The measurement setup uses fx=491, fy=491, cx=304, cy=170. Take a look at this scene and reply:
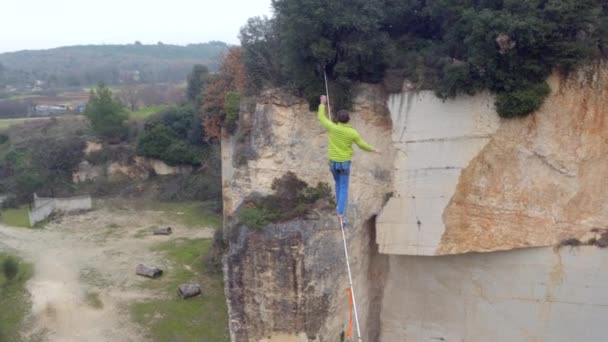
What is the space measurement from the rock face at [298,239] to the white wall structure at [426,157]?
0.42 meters

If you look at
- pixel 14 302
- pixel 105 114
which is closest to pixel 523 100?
pixel 14 302

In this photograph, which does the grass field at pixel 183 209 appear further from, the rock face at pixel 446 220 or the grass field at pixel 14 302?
the rock face at pixel 446 220

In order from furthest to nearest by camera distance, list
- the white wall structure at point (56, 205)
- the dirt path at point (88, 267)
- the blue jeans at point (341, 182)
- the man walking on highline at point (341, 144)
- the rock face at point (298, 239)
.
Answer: the white wall structure at point (56, 205) → the dirt path at point (88, 267) → the rock face at point (298, 239) → the blue jeans at point (341, 182) → the man walking on highline at point (341, 144)

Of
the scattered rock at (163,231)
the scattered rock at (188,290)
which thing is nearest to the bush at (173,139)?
the scattered rock at (163,231)

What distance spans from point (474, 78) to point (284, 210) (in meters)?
4.99

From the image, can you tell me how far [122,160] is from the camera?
3644 centimetres

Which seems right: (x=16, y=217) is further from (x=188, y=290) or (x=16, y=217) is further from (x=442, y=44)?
(x=442, y=44)

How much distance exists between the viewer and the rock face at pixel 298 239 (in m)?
10.5

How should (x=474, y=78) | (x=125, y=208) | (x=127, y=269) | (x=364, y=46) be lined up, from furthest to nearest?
(x=125, y=208), (x=127, y=269), (x=364, y=46), (x=474, y=78)

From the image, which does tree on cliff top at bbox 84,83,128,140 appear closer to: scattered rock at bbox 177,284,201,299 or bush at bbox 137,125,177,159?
bush at bbox 137,125,177,159

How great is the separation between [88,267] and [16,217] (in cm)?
1244

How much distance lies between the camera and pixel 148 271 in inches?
803

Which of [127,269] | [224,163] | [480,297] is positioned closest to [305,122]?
[480,297]

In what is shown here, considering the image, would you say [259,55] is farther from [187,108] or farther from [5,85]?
[5,85]
